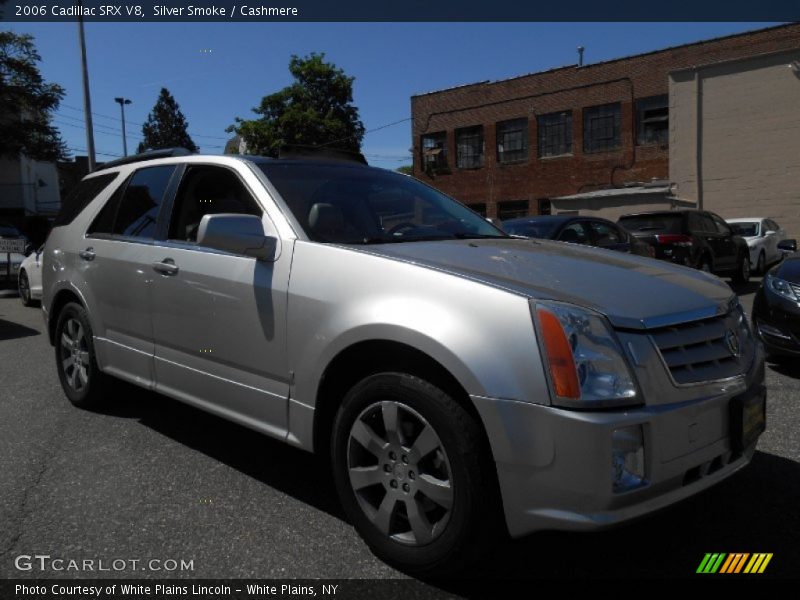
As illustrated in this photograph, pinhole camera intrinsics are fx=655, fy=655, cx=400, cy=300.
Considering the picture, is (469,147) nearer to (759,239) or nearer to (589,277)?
(759,239)

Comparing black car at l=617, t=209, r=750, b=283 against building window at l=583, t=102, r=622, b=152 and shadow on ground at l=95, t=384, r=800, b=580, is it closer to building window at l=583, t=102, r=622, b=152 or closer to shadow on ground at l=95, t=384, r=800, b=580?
shadow on ground at l=95, t=384, r=800, b=580

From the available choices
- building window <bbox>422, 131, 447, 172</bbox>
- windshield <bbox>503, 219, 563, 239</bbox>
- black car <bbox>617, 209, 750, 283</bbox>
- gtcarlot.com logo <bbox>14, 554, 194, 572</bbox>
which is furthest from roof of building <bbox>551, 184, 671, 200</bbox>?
gtcarlot.com logo <bbox>14, 554, 194, 572</bbox>

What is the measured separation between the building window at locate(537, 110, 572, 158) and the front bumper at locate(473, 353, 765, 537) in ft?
93.6

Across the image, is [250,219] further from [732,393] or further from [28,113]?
[28,113]

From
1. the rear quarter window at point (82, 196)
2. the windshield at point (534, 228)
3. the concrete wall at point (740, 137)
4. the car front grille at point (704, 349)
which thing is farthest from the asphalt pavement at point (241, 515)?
the concrete wall at point (740, 137)

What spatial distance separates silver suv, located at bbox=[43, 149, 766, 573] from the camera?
2088 mm

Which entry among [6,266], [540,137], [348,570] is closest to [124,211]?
[348,570]

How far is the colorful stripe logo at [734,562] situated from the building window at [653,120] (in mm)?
26358

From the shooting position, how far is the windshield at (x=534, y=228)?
8.70m

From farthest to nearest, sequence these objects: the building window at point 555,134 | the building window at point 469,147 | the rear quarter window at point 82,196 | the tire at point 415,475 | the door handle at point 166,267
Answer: the building window at point 469,147 < the building window at point 555,134 < the rear quarter window at point 82,196 < the door handle at point 166,267 < the tire at point 415,475

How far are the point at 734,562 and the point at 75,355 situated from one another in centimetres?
423

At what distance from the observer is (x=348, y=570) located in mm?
2549

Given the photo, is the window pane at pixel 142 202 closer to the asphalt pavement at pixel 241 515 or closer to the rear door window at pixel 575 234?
the asphalt pavement at pixel 241 515

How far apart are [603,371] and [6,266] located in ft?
Answer: 48.6
